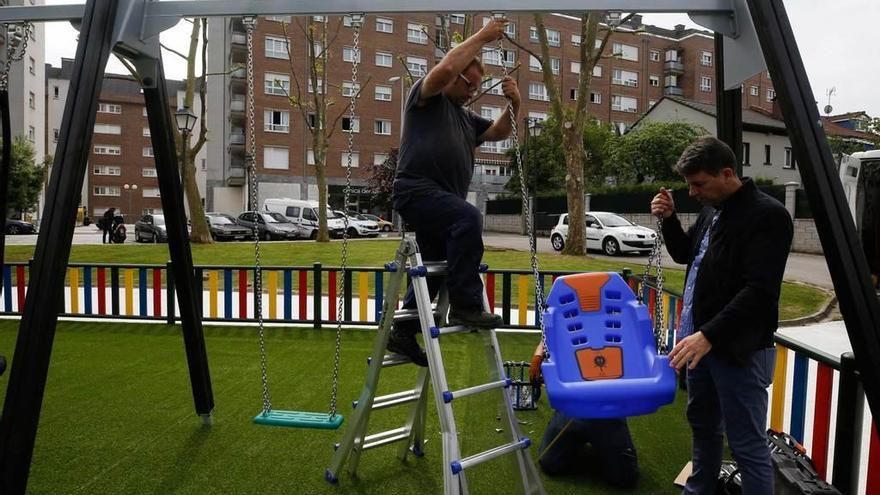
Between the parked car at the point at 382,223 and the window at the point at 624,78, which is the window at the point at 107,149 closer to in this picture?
the parked car at the point at 382,223

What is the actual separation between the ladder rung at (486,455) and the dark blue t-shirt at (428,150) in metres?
1.23

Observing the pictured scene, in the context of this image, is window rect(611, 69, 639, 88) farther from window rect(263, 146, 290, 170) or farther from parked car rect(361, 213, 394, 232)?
window rect(263, 146, 290, 170)

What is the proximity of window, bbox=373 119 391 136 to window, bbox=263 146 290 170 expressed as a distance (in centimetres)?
625

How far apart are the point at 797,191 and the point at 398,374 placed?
22.1 metres

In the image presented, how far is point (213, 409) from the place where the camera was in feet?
15.5

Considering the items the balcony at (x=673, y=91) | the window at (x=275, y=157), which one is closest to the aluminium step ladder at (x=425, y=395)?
the window at (x=275, y=157)

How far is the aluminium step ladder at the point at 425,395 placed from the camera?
2.64 m

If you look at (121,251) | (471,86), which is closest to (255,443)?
(471,86)

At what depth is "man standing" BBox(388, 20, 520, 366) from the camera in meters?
2.94

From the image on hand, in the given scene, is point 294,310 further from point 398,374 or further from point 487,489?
point 487,489

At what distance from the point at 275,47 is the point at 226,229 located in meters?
16.4

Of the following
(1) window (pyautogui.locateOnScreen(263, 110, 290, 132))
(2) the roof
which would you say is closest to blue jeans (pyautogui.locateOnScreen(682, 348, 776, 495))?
(2) the roof

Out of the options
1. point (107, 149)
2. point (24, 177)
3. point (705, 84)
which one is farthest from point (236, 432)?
point (107, 149)

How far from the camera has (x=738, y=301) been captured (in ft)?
7.95
